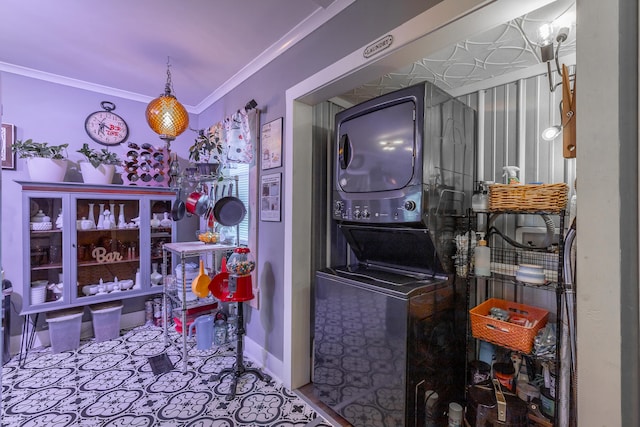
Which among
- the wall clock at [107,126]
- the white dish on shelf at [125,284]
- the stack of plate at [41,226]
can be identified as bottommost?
the white dish on shelf at [125,284]

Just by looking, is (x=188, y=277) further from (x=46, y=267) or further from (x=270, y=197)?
(x=46, y=267)

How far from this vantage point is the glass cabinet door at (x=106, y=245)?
9.14 feet

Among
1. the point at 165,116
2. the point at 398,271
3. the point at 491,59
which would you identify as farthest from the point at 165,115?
the point at 491,59

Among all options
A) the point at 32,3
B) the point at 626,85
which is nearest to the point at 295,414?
the point at 626,85

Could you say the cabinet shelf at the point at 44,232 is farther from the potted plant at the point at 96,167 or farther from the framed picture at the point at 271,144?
the framed picture at the point at 271,144

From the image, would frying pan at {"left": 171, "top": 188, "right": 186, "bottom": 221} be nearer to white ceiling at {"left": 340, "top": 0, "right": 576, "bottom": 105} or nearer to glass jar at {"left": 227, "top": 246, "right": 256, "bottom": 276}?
glass jar at {"left": 227, "top": 246, "right": 256, "bottom": 276}

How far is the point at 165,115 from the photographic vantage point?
6.70ft

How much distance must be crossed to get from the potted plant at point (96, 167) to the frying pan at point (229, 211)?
115 cm

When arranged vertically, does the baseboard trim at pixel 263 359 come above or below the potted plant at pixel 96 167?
below

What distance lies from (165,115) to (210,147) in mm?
653

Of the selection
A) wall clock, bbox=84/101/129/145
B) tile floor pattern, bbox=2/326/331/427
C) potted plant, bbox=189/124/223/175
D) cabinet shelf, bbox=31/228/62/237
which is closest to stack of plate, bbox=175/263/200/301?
tile floor pattern, bbox=2/326/331/427

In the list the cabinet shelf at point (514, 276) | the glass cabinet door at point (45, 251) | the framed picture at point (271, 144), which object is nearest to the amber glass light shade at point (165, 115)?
the framed picture at point (271, 144)

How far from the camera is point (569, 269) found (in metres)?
1.27

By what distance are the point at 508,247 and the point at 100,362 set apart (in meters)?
3.27
